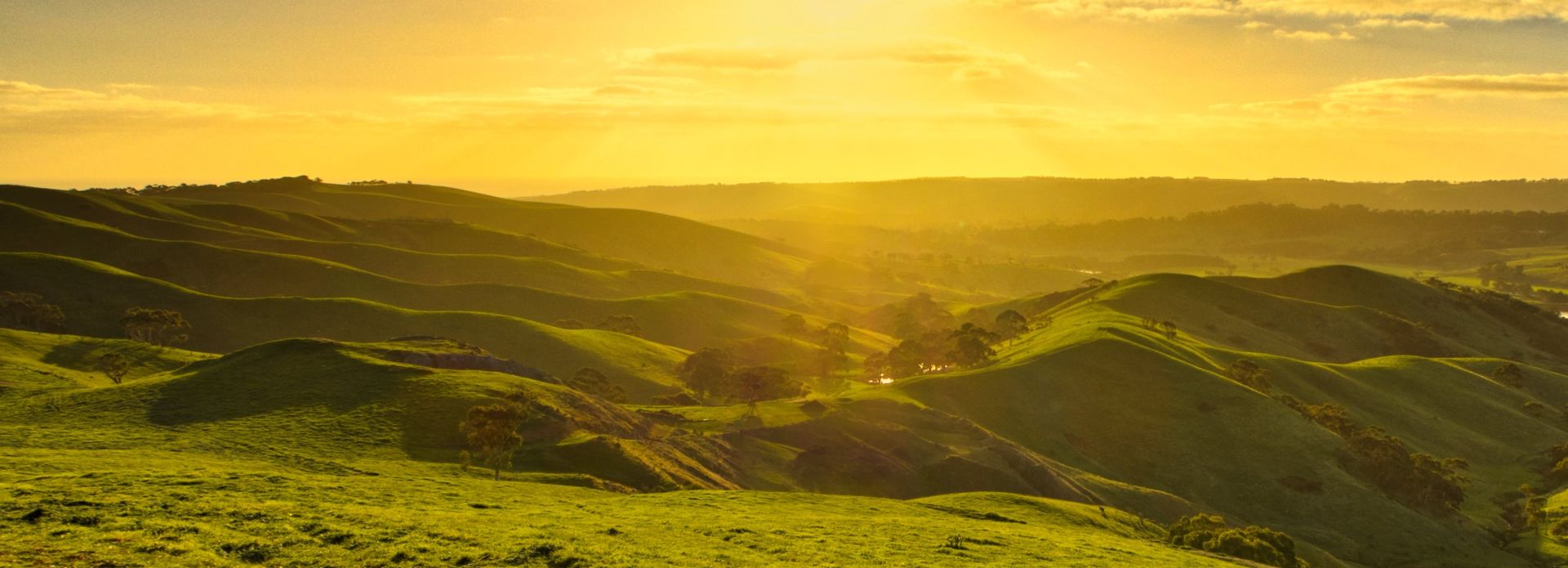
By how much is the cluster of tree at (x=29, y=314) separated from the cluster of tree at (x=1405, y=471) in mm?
184236

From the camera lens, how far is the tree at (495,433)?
60.5 metres

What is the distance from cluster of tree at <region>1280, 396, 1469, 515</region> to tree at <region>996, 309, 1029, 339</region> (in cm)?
6163

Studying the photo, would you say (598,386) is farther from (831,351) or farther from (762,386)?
(831,351)

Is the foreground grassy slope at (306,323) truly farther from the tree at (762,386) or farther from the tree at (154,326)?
the tree at (762,386)

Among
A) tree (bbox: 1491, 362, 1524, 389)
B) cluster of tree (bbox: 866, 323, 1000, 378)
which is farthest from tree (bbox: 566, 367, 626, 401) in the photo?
tree (bbox: 1491, 362, 1524, 389)

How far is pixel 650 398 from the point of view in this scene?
14000 centimetres

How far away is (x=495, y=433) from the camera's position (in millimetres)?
60312

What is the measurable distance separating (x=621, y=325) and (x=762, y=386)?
73.7 m

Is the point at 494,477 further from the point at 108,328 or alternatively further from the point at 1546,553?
the point at 108,328

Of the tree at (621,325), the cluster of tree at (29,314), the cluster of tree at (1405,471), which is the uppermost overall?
the cluster of tree at (29,314)

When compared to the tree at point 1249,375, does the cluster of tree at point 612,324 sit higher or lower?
higher

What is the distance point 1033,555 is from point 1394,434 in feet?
387

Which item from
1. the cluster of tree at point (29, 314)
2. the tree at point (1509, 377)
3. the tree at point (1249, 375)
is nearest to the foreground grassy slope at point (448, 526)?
the tree at point (1249, 375)

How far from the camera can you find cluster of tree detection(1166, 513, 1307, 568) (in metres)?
63.9
